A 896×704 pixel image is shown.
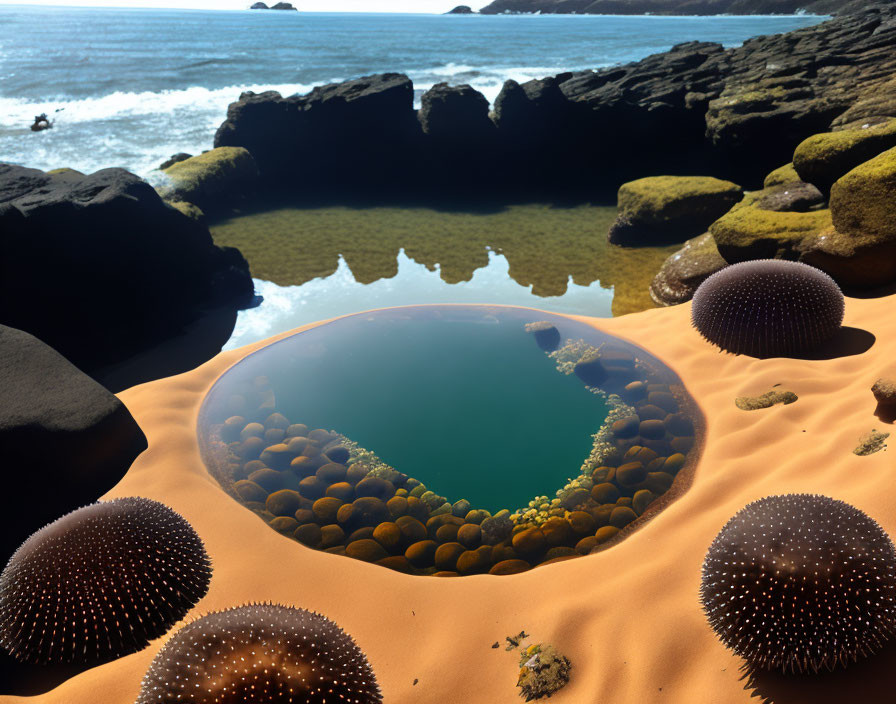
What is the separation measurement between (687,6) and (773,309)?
130 meters

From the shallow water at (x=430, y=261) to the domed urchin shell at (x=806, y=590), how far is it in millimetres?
5776

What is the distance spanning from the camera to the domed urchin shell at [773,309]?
19.9ft

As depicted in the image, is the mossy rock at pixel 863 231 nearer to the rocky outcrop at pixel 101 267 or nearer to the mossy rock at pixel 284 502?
the mossy rock at pixel 284 502

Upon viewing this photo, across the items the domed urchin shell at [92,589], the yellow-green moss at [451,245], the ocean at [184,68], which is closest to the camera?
the domed urchin shell at [92,589]

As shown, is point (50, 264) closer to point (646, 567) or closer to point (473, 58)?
point (646, 567)

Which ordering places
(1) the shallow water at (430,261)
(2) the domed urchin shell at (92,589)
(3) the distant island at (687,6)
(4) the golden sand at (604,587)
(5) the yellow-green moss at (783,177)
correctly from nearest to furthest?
1. (4) the golden sand at (604,587)
2. (2) the domed urchin shell at (92,589)
3. (1) the shallow water at (430,261)
4. (5) the yellow-green moss at (783,177)
5. (3) the distant island at (687,6)

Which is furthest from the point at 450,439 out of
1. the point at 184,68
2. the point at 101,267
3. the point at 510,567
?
the point at 184,68

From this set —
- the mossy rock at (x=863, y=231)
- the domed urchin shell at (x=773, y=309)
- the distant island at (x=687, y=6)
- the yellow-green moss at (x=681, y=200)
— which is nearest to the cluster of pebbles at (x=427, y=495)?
the domed urchin shell at (x=773, y=309)

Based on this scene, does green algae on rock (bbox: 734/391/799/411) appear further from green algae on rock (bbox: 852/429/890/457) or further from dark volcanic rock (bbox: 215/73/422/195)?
dark volcanic rock (bbox: 215/73/422/195)

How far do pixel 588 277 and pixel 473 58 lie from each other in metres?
46.9

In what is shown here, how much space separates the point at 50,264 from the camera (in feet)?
25.4

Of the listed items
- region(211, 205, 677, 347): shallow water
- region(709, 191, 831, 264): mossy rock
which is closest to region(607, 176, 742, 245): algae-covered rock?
region(211, 205, 677, 347): shallow water

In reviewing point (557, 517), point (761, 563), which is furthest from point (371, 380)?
point (761, 563)

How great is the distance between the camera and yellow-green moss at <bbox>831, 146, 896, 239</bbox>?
669cm
